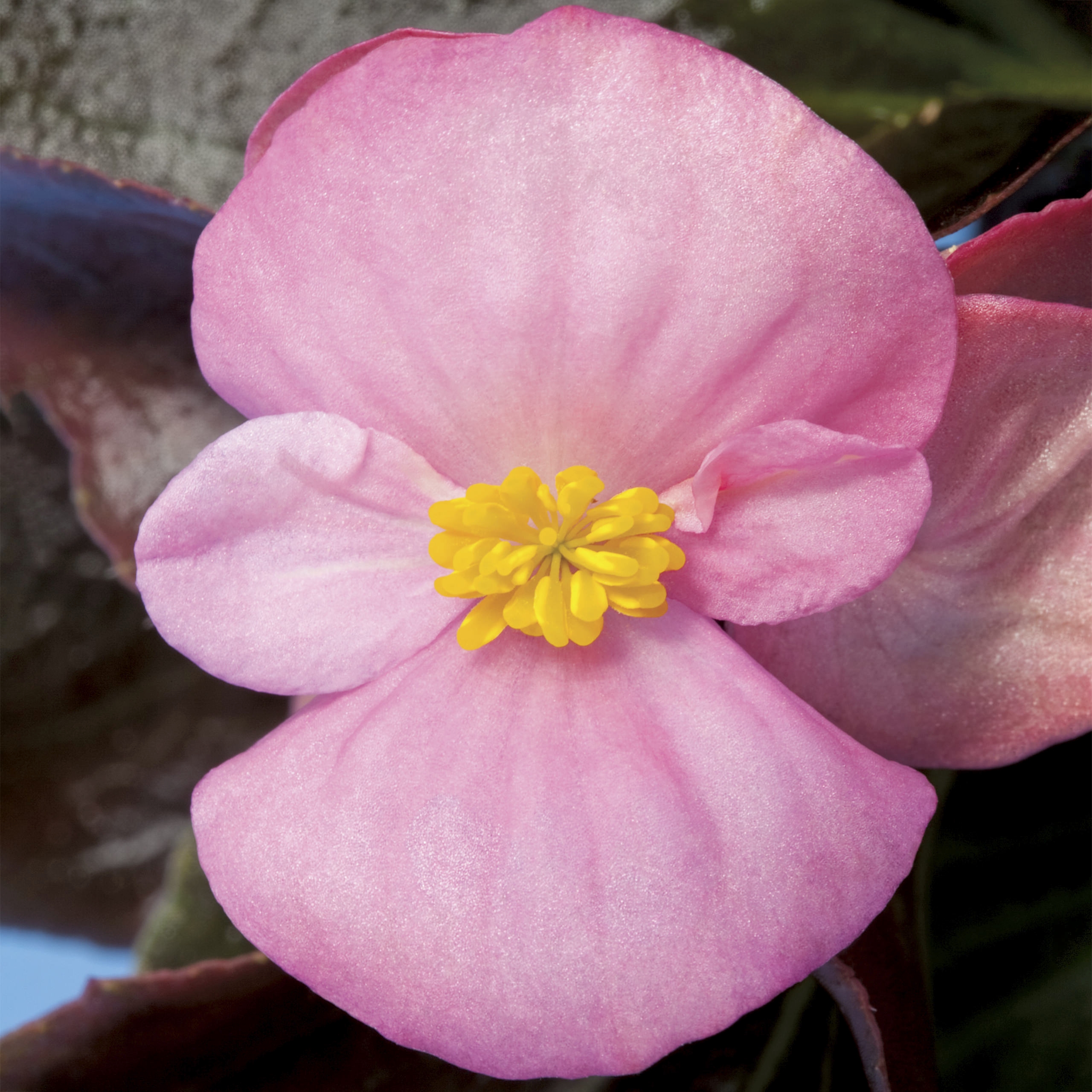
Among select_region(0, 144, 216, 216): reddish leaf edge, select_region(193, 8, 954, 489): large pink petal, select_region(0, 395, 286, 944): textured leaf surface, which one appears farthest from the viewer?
select_region(0, 395, 286, 944): textured leaf surface

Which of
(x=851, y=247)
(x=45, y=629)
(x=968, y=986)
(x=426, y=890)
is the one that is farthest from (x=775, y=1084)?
(x=45, y=629)

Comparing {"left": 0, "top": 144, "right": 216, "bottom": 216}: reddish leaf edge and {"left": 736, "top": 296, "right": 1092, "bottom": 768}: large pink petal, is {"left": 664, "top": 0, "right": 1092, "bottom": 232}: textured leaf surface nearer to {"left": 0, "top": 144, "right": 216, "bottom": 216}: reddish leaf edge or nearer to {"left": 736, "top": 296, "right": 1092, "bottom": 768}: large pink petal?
{"left": 736, "top": 296, "right": 1092, "bottom": 768}: large pink petal

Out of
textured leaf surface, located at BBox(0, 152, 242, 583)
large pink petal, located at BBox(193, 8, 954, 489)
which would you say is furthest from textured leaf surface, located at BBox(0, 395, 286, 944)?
large pink petal, located at BBox(193, 8, 954, 489)

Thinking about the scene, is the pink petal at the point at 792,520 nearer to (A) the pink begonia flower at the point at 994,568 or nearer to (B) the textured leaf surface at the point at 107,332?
(A) the pink begonia flower at the point at 994,568

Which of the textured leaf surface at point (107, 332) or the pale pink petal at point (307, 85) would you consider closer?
the pale pink petal at point (307, 85)

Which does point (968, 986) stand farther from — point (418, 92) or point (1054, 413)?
point (418, 92)

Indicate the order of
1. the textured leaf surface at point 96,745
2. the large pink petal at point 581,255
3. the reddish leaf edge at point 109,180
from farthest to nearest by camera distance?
the textured leaf surface at point 96,745, the reddish leaf edge at point 109,180, the large pink petal at point 581,255

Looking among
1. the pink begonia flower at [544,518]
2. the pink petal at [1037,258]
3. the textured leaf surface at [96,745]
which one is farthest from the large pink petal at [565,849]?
the textured leaf surface at [96,745]
